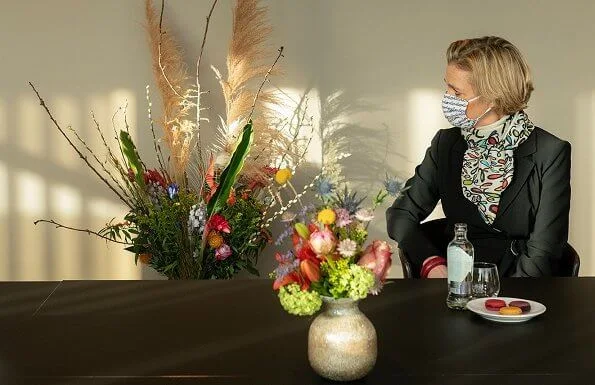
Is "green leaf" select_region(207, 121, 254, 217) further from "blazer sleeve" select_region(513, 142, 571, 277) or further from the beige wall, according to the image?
"blazer sleeve" select_region(513, 142, 571, 277)

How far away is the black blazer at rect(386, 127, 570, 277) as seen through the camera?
365 centimetres

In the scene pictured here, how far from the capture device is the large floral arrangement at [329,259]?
79.7 inches

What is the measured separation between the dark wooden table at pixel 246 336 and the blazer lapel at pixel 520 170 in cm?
67

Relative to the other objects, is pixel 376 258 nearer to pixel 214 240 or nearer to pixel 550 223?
pixel 550 223

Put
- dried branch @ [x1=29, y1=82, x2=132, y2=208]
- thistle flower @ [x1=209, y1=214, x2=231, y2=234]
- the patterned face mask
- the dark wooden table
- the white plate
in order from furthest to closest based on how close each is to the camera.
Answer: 1. dried branch @ [x1=29, y1=82, x2=132, y2=208]
2. thistle flower @ [x1=209, y1=214, x2=231, y2=234]
3. the patterned face mask
4. the white plate
5. the dark wooden table

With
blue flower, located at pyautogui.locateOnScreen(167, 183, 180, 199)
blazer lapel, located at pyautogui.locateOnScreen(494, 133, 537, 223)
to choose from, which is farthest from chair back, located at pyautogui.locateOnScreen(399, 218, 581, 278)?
blue flower, located at pyautogui.locateOnScreen(167, 183, 180, 199)

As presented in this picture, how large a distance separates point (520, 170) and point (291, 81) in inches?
74.9

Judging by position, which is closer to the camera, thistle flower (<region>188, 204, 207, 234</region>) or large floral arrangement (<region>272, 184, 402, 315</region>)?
large floral arrangement (<region>272, 184, 402, 315</region>)

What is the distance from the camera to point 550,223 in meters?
3.66

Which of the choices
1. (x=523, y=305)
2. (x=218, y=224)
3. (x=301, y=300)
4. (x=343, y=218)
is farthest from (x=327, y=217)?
(x=218, y=224)

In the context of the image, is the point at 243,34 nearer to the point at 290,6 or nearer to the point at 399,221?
the point at 290,6

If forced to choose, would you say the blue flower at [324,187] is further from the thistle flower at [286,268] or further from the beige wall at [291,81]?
the beige wall at [291,81]

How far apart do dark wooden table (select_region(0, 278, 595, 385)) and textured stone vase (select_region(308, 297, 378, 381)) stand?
4cm

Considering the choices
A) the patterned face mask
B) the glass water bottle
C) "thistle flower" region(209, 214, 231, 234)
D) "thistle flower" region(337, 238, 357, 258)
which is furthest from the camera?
"thistle flower" region(209, 214, 231, 234)
